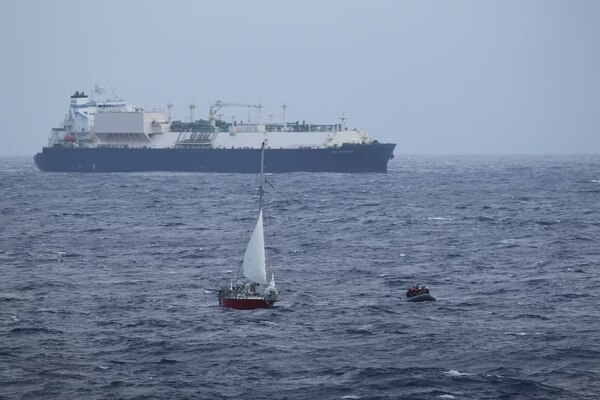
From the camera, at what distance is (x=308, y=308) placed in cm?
4584

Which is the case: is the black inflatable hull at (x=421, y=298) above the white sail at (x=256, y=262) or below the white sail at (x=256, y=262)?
below

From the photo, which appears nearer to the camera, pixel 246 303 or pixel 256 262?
pixel 246 303

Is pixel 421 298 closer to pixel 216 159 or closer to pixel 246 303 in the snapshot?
pixel 246 303

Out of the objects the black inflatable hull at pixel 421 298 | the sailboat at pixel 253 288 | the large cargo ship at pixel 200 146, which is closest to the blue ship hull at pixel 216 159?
the large cargo ship at pixel 200 146

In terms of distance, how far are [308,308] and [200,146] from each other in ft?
415

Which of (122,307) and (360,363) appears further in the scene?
(122,307)

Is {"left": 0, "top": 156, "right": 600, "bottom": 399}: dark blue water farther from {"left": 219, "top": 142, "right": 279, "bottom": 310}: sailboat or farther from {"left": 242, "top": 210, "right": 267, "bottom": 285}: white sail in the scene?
{"left": 242, "top": 210, "right": 267, "bottom": 285}: white sail

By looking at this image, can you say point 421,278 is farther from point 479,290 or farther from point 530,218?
point 530,218

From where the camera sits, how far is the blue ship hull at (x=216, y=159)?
16275 centimetres

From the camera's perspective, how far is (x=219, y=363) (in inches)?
1435

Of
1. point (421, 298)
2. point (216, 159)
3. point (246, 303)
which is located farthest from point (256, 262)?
point (216, 159)

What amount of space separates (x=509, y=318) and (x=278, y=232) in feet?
122

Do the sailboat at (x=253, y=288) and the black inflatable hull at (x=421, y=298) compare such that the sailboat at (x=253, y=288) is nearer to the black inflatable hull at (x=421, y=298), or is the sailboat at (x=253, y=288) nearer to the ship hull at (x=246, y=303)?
the ship hull at (x=246, y=303)

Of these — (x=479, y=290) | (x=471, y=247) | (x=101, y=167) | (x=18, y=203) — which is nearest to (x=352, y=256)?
(x=471, y=247)
